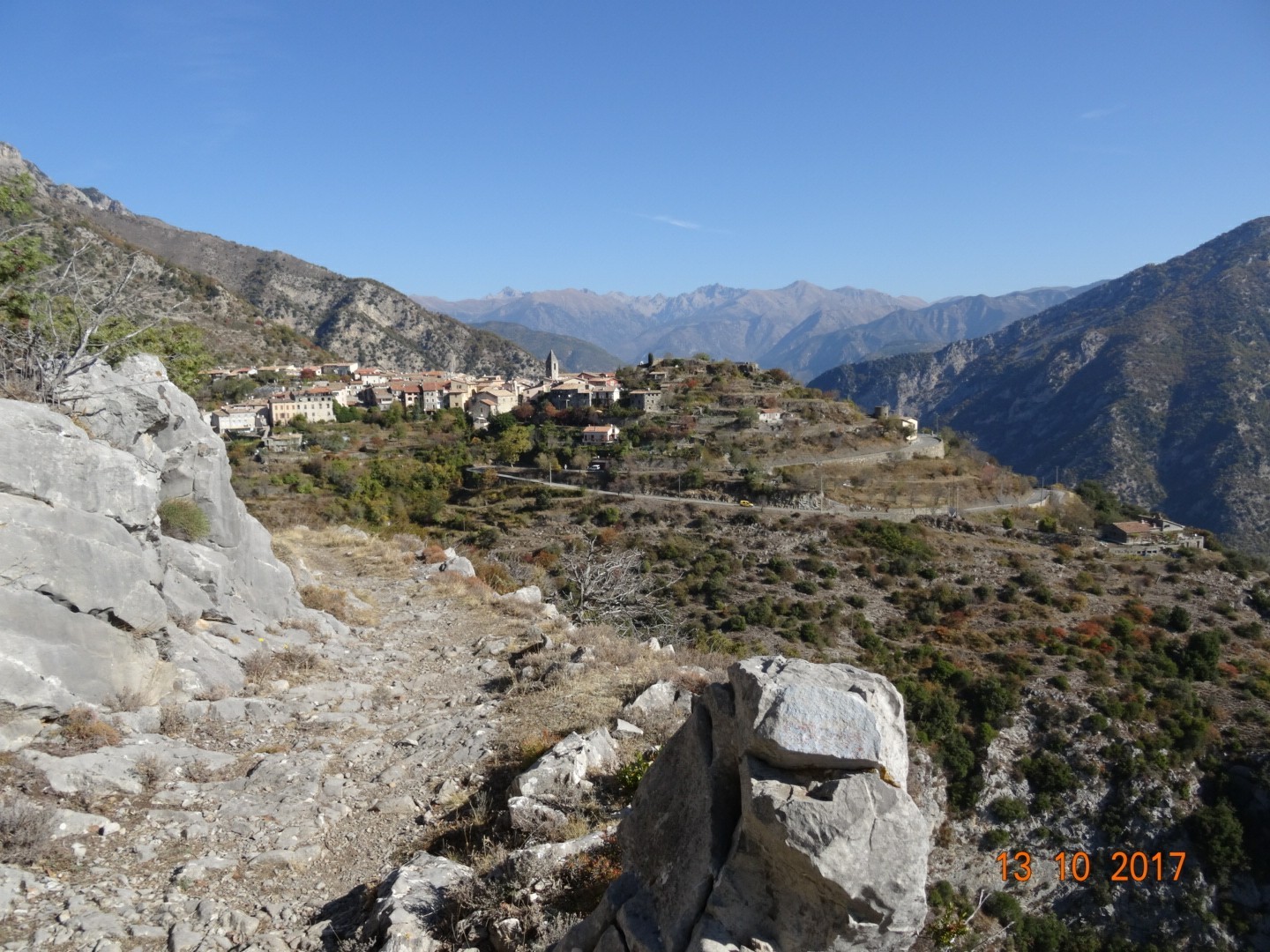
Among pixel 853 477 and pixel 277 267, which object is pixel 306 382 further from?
pixel 277 267

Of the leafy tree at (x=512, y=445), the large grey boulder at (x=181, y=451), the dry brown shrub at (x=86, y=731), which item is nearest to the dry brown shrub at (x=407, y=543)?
the large grey boulder at (x=181, y=451)

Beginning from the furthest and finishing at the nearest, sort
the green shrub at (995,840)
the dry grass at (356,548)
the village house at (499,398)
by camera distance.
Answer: the village house at (499,398), the green shrub at (995,840), the dry grass at (356,548)

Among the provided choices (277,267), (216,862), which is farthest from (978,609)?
(277,267)

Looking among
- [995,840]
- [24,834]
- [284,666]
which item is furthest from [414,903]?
[995,840]

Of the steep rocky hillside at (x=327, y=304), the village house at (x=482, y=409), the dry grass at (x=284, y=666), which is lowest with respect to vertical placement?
the dry grass at (x=284, y=666)

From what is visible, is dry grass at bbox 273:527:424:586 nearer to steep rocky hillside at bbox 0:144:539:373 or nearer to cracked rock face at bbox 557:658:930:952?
cracked rock face at bbox 557:658:930:952

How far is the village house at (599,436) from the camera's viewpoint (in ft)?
172

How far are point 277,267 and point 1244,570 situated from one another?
12058cm

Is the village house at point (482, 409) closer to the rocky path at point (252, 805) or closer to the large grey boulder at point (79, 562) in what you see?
the rocky path at point (252, 805)

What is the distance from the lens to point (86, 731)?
559 centimetres

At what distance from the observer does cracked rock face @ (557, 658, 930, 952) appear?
2.59 meters

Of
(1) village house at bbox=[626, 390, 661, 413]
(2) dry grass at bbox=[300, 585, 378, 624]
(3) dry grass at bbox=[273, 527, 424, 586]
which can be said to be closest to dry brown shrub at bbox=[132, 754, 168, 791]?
(2) dry grass at bbox=[300, 585, 378, 624]

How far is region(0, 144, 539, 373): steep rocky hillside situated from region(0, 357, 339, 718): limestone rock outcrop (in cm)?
8793
